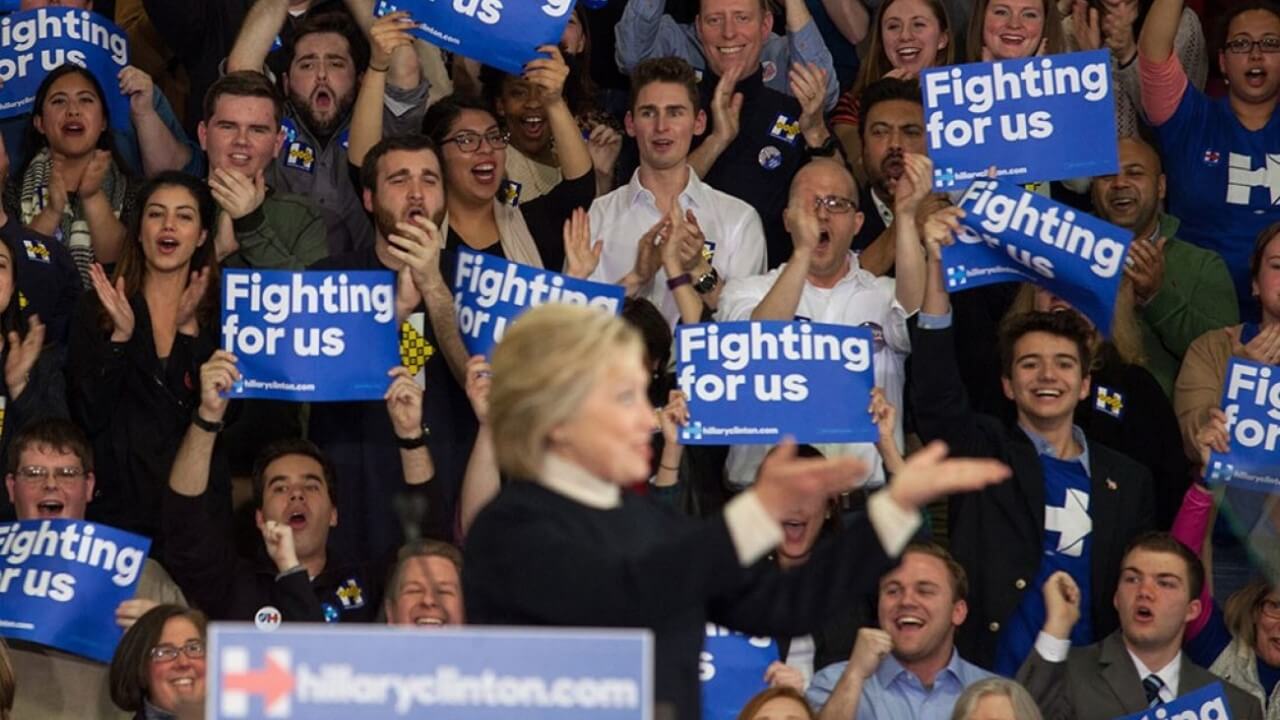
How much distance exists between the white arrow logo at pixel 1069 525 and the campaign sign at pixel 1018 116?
3.29 ft

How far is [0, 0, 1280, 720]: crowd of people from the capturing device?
6621 mm

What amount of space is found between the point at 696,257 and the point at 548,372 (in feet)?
13.3

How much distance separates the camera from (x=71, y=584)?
6562 millimetres

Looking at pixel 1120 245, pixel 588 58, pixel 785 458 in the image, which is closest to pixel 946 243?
pixel 1120 245

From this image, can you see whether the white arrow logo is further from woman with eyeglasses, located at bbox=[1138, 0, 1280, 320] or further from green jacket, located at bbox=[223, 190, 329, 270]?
green jacket, located at bbox=[223, 190, 329, 270]

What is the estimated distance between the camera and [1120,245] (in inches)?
270

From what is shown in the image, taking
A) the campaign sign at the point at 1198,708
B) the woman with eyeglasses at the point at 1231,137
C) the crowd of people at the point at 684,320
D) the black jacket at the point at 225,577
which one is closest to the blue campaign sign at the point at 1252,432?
the crowd of people at the point at 684,320

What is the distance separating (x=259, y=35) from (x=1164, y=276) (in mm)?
3058

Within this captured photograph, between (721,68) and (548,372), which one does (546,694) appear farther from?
(721,68)

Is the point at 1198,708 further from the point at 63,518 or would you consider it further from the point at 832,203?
the point at 63,518

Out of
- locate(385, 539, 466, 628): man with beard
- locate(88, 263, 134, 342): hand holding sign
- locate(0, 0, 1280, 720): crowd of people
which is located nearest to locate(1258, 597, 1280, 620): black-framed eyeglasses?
locate(0, 0, 1280, 720): crowd of people

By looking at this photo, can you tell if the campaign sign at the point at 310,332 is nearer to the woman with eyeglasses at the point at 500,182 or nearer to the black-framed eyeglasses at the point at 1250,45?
the woman with eyeglasses at the point at 500,182

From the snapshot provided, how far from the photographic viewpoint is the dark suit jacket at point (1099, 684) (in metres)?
6.45

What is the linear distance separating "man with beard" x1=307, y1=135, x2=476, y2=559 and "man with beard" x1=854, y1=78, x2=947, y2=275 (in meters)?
1.45
